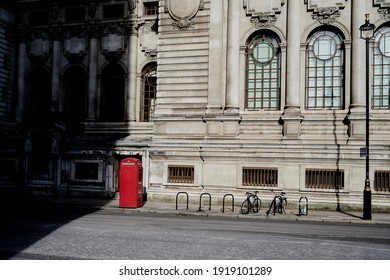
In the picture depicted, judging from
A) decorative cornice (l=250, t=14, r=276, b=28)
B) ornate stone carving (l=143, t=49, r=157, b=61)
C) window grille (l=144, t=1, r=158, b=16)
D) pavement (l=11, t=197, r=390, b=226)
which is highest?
window grille (l=144, t=1, r=158, b=16)

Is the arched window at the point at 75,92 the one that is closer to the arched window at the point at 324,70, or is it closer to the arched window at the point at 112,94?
the arched window at the point at 112,94

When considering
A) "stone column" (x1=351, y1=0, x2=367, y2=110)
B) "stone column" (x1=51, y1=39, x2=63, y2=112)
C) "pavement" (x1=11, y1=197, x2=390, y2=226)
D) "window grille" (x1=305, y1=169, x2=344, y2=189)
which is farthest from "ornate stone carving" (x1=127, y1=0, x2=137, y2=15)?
"window grille" (x1=305, y1=169, x2=344, y2=189)

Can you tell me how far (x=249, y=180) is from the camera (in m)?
24.2

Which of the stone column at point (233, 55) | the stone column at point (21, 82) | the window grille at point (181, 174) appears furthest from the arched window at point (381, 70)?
the stone column at point (21, 82)

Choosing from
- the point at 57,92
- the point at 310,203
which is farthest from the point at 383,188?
the point at 57,92

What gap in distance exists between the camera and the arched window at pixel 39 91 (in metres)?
34.1

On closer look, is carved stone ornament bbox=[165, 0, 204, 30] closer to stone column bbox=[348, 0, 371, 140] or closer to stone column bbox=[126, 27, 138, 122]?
stone column bbox=[126, 27, 138, 122]

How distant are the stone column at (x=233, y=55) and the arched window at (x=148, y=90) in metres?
7.56

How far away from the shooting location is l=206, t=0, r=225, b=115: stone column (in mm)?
25625

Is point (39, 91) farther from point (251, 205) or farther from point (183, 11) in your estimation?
point (251, 205)

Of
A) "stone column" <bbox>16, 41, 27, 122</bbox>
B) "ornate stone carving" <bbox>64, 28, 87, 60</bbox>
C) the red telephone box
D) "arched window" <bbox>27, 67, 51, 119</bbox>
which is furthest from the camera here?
"stone column" <bbox>16, 41, 27, 122</bbox>

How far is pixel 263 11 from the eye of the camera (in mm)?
25859

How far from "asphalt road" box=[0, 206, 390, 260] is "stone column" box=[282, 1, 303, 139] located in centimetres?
759
